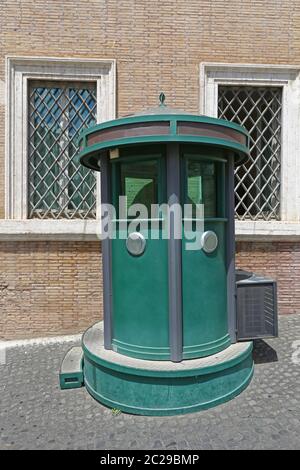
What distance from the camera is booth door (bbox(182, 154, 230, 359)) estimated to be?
3.25 m

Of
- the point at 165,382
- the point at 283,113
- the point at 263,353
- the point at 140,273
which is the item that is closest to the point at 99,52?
→ the point at 283,113

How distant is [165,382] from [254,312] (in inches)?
56.1

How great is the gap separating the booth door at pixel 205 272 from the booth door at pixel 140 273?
0.25 metres

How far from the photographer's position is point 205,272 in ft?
10.9

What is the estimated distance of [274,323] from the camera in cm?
367

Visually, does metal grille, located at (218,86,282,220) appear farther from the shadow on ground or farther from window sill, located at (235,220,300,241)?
the shadow on ground

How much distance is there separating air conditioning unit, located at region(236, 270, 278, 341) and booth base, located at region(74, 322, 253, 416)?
14.5 inches

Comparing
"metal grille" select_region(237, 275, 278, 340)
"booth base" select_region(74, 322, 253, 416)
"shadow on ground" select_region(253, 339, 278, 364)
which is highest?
"metal grille" select_region(237, 275, 278, 340)

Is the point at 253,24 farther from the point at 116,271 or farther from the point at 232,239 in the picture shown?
the point at 116,271

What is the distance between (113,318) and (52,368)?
1428 millimetres

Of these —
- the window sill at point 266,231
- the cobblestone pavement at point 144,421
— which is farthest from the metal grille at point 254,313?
the window sill at point 266,231

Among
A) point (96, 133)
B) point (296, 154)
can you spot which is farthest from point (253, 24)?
point (96, 133)

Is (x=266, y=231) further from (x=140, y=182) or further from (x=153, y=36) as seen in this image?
(x=153, y=36)

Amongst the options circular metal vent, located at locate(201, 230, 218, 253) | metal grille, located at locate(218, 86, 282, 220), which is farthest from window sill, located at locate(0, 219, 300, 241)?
circular metal vent, located at locate(201, 230, 218, 253)
